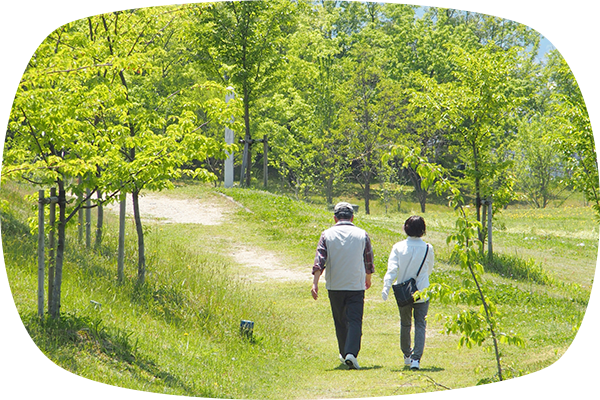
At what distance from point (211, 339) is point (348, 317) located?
6.29 feet

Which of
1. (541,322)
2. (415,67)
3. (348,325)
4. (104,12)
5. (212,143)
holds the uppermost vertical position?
(415,67)

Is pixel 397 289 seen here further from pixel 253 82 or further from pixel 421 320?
pixel 253 82

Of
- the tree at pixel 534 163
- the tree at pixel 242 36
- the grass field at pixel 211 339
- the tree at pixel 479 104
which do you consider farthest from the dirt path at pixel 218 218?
the tree at pixel 534 163

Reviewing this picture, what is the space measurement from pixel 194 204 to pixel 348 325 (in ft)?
52.0

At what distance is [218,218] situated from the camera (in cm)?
2069

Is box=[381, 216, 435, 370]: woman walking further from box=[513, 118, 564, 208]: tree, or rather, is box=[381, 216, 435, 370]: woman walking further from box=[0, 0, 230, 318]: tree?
box=[513, 118, 564, 208]: tree

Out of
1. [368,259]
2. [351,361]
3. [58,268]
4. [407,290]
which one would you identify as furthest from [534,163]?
[58,268]

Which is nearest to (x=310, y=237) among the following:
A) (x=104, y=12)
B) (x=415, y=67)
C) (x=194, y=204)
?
(x=194, y=204)

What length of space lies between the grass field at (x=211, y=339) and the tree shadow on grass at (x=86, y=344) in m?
0.02

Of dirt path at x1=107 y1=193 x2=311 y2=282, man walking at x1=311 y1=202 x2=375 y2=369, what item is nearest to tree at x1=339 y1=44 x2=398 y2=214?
dirt path at x1=107 y1=193 x2=311 y2=282

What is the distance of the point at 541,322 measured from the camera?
1059cm

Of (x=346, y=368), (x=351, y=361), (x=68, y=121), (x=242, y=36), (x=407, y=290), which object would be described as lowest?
(x=346, y=368)

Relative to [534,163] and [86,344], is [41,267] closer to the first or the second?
[86,344]

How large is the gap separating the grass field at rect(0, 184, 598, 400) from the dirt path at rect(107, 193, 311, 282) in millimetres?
599
